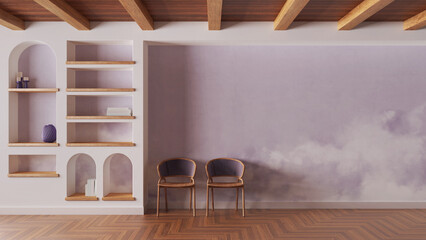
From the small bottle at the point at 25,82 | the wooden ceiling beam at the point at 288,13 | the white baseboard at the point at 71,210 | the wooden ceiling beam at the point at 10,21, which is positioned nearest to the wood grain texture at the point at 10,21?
the wooden ceiling beam at the point at 10,21

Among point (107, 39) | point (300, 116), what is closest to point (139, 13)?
point (107, 39)

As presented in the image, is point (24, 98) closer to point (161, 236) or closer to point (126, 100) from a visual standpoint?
point (126, 100)

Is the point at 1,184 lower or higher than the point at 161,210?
higher

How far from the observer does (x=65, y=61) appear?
4.73 metres

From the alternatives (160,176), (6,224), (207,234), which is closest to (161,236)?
(207,234)

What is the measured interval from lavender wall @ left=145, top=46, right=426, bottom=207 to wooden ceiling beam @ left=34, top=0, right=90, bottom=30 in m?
1.08

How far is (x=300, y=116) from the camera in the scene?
5168 millimetres

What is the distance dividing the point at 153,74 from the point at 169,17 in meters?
0.97

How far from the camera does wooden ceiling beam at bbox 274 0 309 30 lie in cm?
371

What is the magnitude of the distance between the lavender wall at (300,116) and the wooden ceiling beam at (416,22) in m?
0.55

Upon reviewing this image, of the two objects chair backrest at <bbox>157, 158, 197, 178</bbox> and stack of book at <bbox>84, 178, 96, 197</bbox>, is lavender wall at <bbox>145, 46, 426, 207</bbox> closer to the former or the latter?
chair backrest at <bbox>157, 158, 197, 178</bbox>

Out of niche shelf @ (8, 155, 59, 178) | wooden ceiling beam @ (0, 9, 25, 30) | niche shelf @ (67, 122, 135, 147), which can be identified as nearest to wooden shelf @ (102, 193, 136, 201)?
niche shelf @ (67, 122, 135, 147)

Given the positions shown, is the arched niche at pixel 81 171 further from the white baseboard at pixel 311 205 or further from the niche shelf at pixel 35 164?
the white baseboard at pixel 311 205

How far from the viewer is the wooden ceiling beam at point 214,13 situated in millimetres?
3670
